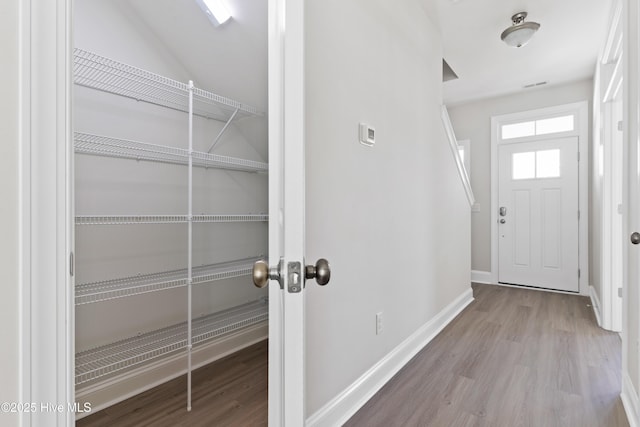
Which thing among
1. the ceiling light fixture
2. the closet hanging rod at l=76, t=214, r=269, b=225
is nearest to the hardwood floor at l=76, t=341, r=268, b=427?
the closet hanging rod at l=76, t=214, r=269, b=225

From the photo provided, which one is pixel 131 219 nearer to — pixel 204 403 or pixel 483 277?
pixel 204 403

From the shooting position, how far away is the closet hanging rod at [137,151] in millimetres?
1670

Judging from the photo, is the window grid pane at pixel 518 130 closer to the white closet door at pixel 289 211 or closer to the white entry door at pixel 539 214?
the white entry door at pixel 539 214

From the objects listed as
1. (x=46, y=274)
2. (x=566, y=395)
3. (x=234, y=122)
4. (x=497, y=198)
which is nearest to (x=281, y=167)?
(x=46, y=274)

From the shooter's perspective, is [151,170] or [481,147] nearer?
[151,170]

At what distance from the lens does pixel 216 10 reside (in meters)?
1.83

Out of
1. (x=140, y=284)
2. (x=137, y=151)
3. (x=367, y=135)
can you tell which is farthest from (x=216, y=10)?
(x=140, y=284)

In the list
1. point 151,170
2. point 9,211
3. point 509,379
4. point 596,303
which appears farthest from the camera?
point 596,303

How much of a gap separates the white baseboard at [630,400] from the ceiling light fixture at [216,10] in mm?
2814

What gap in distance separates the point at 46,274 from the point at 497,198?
4.93m

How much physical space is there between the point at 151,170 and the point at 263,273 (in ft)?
5.68

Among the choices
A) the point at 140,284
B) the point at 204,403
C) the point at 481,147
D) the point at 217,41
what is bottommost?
the point at 204,403

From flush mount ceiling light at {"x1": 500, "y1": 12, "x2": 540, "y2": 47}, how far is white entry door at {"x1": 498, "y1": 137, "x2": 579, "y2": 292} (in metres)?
1.86

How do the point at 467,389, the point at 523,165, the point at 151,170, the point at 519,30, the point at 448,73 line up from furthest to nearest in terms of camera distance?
the point at 523,165
the point at 448,73
the point at 519,30
the point at 151,170
the point at 467,389
